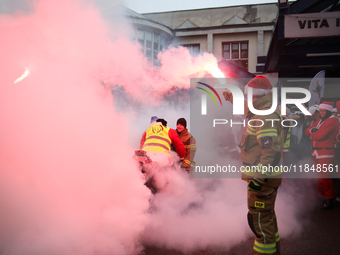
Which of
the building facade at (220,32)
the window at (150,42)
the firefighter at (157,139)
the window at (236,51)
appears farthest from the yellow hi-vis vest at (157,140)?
the window at (236,51)

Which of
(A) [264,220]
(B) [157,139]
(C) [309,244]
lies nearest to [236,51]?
(B) [157,139]

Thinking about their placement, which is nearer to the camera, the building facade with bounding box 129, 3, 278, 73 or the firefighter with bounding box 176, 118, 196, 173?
the firefighter with bounding box 176, 118, 196, 173

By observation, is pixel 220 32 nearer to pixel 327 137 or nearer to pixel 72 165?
pixel 327 137

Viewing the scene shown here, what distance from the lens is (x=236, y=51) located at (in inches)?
798

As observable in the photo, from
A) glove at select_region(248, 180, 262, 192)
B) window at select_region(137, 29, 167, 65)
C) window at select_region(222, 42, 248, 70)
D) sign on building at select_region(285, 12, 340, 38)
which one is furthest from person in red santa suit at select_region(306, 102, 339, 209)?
window at select_region(222, 42, 248, 70)

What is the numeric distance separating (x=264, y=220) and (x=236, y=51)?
749 inches

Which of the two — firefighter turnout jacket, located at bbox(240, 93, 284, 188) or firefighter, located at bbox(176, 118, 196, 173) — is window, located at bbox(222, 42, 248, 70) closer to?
firefighter, located at bbox(176, 118, 196, 173)

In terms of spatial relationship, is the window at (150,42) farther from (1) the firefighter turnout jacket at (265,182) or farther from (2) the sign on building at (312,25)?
(1) the firefighter turnout jacket at (265,182)

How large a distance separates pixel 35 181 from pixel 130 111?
553 centimetres

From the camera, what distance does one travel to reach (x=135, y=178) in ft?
13.0

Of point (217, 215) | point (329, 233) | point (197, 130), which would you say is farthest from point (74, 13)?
point (197, 130)

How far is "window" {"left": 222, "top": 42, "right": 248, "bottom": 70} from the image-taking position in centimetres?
2012

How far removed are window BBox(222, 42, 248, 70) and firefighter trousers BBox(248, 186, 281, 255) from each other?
18.5 metres

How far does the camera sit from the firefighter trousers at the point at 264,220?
2812 mm
